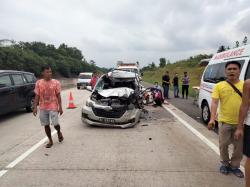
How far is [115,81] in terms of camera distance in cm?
1202

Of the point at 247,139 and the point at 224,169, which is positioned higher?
the point at 247,139

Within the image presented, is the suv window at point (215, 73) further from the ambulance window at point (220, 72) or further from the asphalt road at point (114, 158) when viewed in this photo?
the asphalt road at point (114, 158)

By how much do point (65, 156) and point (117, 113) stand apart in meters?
3.19

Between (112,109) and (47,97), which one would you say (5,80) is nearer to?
(112,109)

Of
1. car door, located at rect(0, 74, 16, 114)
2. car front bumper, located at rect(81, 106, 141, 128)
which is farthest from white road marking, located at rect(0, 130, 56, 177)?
car door, located at rect(0, 74, 16, 114)

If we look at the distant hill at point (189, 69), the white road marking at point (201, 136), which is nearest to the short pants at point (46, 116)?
the white road marking at point (201, 136)

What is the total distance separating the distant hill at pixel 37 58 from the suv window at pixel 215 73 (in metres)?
31.4

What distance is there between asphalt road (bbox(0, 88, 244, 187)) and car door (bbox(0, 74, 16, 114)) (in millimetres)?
1196

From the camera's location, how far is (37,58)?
77125 millimetres

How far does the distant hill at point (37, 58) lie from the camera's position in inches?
2427

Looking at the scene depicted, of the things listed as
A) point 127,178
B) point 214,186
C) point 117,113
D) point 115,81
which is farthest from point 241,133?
point 115,81

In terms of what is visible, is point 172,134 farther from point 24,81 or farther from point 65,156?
point 24,81

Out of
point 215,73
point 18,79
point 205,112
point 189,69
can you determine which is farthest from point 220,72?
point 189,69

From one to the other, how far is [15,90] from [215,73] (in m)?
6.71
